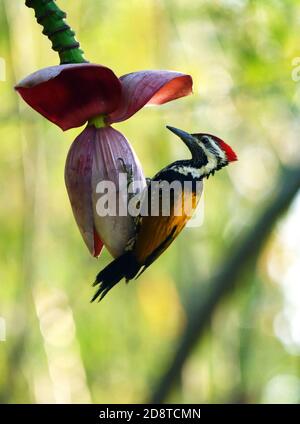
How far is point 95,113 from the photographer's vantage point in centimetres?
114

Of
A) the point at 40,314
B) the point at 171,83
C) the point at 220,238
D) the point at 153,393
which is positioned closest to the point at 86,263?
the point at 40,314

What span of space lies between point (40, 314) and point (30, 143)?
97 cm

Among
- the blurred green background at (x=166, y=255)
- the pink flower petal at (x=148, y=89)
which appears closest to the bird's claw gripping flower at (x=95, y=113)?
the pink flower petal at (x=148, y=89)

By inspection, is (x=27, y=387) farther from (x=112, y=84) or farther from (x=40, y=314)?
(x=112, y=84)

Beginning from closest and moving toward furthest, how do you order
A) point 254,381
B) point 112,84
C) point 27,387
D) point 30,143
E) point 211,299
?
point 112,84
point 211,299
point 30,143
point 27,387
point 254,381

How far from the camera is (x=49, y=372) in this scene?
476cm

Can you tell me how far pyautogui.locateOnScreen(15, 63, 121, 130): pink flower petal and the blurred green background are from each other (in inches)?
68.6

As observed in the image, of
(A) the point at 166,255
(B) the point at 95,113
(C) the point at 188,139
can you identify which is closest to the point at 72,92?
(B) the point at 95,113

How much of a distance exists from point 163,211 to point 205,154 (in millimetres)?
111

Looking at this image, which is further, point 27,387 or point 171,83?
point 27,387

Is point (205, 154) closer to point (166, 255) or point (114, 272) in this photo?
point (114, 272)

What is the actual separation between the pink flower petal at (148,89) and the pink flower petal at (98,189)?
5cm

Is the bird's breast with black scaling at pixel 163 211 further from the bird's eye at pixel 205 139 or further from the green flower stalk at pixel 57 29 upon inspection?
the green flower stalk at pixel 57 29

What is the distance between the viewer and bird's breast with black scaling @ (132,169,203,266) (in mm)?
1119
